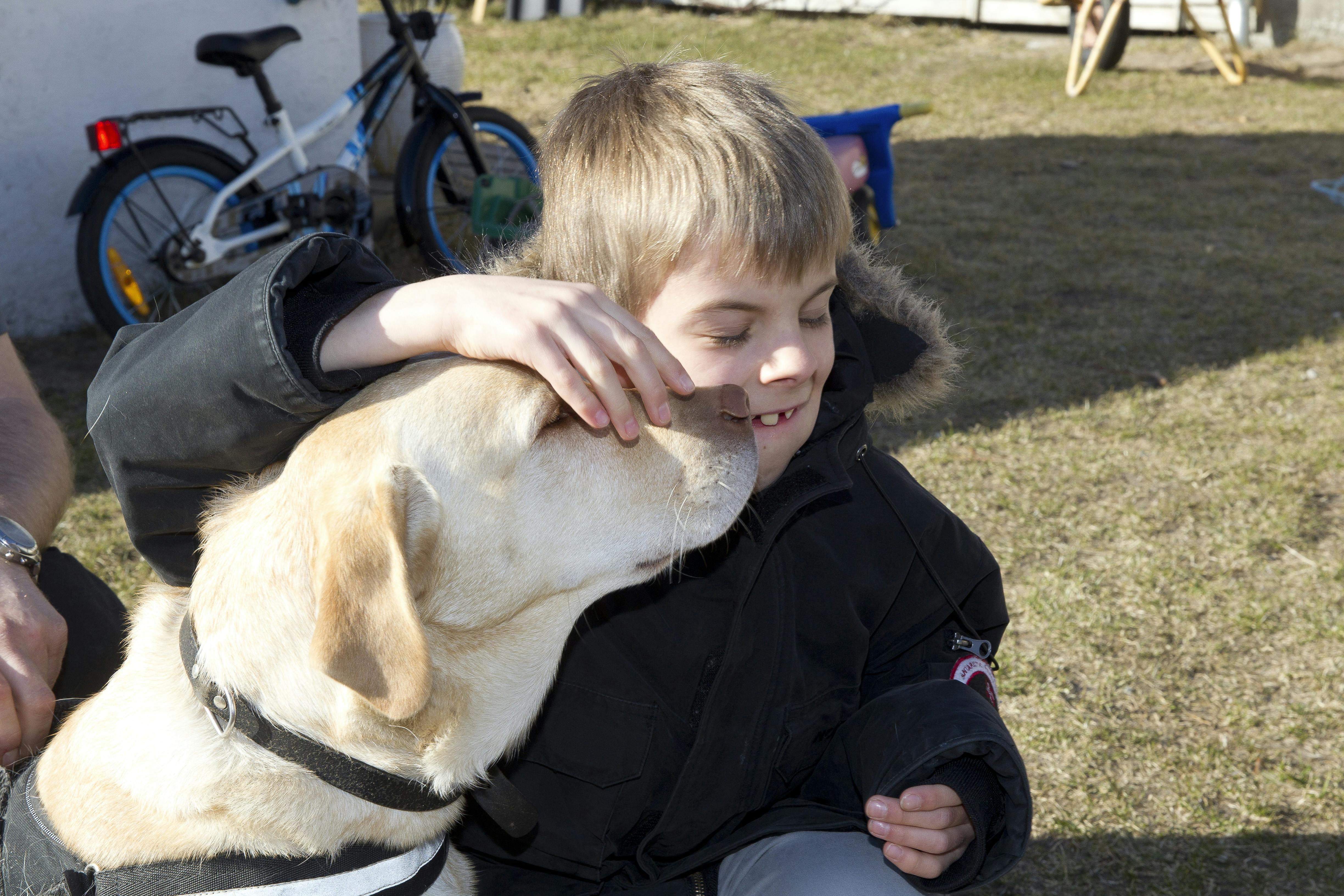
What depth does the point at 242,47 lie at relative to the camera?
18.7ft

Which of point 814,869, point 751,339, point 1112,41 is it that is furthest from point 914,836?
point 1112,41


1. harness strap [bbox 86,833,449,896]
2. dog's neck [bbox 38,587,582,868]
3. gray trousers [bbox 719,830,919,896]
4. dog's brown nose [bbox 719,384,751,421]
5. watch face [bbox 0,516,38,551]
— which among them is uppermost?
dog's brown nose [bbox 719,384,751,421]

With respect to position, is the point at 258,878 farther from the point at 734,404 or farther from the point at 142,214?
the point at 142,214

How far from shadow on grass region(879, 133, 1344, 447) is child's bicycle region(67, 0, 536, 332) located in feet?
9.78

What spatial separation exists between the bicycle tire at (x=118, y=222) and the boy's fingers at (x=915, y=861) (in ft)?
16.6

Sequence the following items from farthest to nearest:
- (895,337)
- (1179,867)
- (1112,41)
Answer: (1112,41), (1179,867), (895,337)

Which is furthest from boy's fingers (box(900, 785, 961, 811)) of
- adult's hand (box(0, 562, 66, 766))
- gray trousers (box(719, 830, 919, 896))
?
adult's hand (box(0, 562, 66, 766))

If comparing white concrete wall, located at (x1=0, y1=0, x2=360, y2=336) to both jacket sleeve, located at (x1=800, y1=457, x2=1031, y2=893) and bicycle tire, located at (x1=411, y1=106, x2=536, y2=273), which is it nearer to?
bicycle tire, located at (x1=411, y1=106, x2=536, y2=273)

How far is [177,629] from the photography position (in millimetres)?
1858

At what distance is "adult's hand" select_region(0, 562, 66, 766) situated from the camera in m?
1.92

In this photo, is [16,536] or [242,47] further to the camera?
[242,47]

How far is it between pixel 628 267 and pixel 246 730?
3.74ft

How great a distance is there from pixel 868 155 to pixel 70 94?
470 cm

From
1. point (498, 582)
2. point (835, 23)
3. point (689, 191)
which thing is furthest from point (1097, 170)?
point (498, 582)
